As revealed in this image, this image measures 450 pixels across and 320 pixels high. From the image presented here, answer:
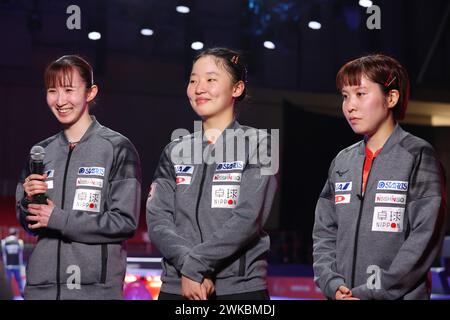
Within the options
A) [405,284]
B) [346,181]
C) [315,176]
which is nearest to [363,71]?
[346,181]

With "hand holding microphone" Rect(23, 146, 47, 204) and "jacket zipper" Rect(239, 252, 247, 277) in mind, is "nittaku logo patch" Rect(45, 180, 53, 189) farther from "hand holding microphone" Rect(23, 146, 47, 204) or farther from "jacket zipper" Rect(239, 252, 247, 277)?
"jacket zipper" Rect(239, 252, 247, 277)

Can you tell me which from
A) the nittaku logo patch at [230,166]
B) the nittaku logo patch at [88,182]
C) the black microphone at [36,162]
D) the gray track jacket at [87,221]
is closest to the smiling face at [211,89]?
the nittaku logo patch at [230,166]

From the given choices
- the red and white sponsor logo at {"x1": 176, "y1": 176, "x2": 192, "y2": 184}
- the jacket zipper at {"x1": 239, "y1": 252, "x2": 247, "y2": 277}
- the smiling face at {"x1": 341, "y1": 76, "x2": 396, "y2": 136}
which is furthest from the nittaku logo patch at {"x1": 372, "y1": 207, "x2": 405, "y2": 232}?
the red and white sponsor logo at {"x1": 176, "y1": 176, "x2": 192, "y2": 184}

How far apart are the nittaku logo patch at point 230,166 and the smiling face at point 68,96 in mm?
568

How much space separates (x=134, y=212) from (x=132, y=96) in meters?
4.71

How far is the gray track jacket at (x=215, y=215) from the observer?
6.55 ft

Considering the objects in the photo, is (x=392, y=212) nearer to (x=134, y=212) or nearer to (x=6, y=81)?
(x=134, y=212)

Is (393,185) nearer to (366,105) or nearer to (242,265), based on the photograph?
(366,105)

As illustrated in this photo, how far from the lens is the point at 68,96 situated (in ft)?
7.51

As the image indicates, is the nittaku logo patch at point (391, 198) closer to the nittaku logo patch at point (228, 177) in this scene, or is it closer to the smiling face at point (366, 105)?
the smiling face at point (366, 105)

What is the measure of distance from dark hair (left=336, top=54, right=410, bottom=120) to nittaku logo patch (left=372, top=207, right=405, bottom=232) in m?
0.37

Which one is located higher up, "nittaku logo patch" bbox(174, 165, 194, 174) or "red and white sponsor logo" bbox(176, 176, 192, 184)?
"nittaku logo patch" bbox(174, 165, 194, 174)

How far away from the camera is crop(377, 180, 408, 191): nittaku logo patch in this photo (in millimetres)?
2033

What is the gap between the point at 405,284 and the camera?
1.92 metres
